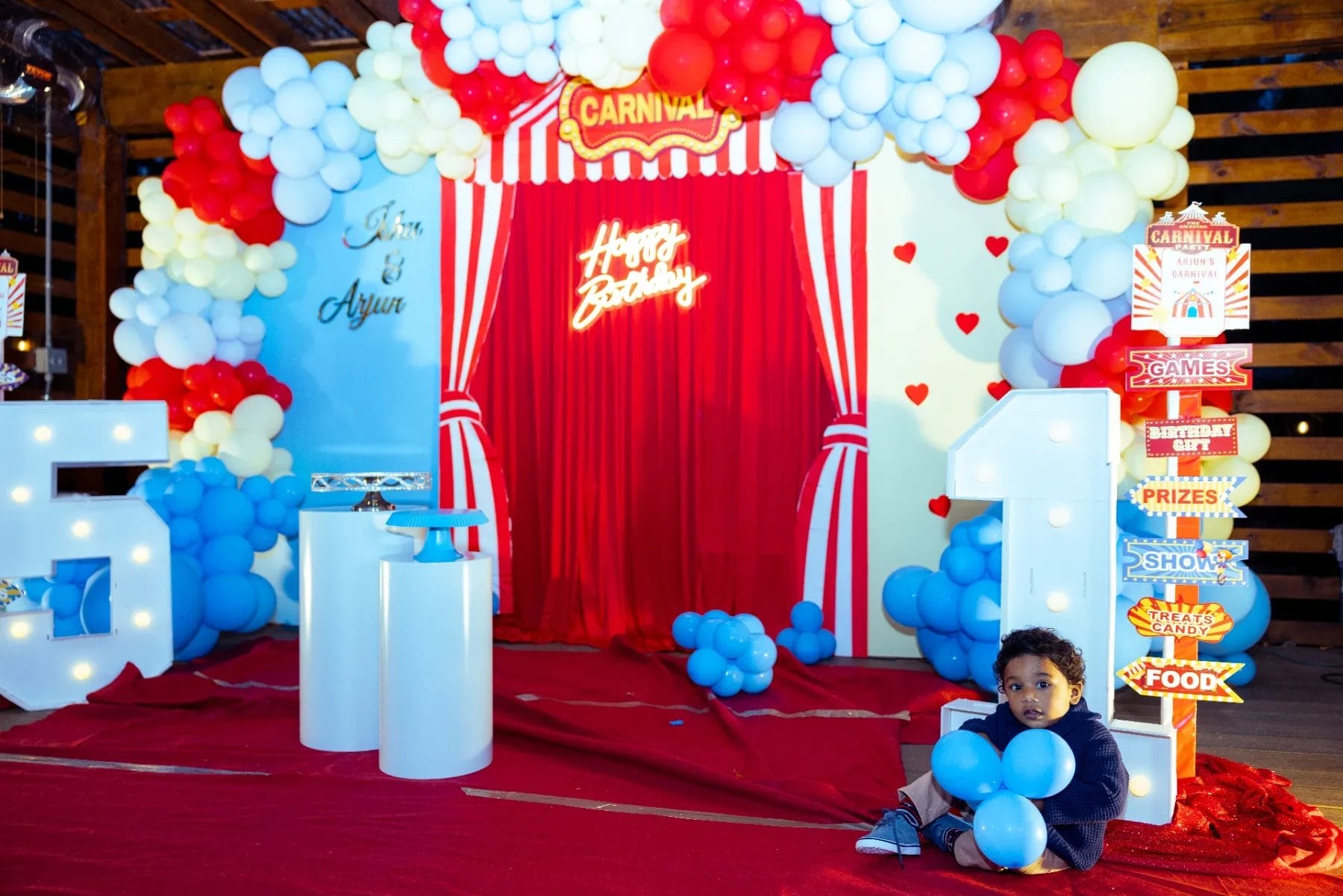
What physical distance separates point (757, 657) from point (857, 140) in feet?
6.80

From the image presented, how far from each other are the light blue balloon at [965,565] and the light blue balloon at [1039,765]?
1.82 m

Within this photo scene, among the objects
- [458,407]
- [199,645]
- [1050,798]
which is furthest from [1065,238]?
[199,645]

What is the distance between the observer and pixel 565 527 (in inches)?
211

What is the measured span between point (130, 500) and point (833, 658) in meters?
2.93

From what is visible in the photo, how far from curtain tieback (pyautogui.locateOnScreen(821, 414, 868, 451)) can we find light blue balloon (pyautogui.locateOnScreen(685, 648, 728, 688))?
1.29m

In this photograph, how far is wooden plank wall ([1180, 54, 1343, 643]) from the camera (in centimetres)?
525

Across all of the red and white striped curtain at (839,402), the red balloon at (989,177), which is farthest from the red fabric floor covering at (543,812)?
the red balloon at (989,177)

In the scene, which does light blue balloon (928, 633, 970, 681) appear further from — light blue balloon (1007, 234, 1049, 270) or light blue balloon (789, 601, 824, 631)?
light blue balloon (1007, 234, 1049, 270)

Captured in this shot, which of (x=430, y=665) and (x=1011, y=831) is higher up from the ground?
(x=430, y=665)

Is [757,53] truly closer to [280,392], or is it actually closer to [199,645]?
[280,392]

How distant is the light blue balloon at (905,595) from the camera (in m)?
4.62

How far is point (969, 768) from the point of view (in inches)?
98.1

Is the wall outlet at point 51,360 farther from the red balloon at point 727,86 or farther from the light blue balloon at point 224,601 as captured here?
Result: the red balloon at point 727,86

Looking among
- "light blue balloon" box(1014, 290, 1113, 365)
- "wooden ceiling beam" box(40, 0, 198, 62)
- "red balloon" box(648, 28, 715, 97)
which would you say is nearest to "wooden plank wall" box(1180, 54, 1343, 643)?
"light blue balloon" box(1014, 290, 1113, 365)
